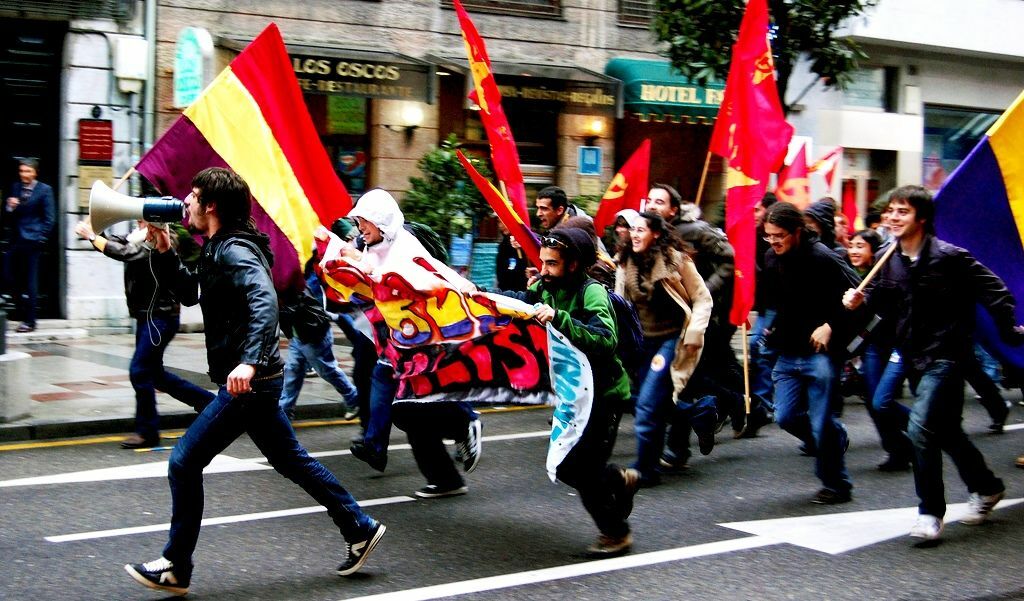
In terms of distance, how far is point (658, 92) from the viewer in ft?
61.4

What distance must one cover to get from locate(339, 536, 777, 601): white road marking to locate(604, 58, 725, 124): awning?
12926 millimetres

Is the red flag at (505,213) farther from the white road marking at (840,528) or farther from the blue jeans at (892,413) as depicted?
the blue jeans at (892,413)

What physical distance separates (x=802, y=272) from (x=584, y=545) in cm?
221

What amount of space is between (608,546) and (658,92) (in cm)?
1349

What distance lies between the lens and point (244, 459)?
26.9 ft

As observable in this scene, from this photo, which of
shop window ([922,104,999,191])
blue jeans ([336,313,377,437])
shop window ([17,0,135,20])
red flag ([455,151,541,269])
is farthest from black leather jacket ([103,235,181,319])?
shop window ([922,104,999,191])

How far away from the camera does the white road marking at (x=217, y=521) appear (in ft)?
20.2

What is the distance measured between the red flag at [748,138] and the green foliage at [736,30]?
5.62m

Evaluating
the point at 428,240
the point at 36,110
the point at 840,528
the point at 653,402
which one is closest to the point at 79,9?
the point at 36,110

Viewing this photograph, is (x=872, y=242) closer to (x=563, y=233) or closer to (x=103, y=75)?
(x=563, y=233)

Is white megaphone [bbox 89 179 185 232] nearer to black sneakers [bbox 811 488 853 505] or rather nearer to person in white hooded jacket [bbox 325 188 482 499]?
person in white hooded jacket [bbox 325 188 482 499]

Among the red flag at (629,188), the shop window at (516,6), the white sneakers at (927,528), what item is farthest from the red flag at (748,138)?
the shop window at (516,6)

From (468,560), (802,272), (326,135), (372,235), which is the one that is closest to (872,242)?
(802,272)

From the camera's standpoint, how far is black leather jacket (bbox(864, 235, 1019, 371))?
252 inches
